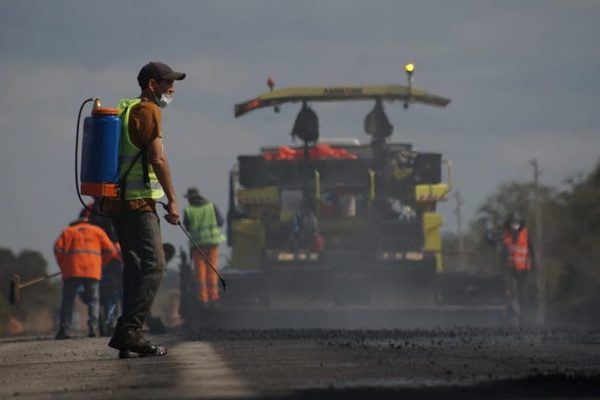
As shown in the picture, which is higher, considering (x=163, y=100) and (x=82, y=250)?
→ (x=163, y=100)

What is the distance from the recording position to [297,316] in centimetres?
1980

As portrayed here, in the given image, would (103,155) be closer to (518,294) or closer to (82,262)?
(82,262)

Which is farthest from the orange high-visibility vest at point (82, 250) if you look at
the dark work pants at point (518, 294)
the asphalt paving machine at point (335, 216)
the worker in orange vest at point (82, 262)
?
the dark work pants at point (518, 294)

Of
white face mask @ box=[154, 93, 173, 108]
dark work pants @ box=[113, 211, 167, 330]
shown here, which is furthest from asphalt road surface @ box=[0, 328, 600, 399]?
white face mask @ box=[154, 93, 173, 108]

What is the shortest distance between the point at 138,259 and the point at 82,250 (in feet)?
22.2

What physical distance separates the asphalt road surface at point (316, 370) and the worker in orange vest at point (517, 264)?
25.7 feet

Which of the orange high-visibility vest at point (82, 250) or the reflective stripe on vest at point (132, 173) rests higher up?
the reflective stripe on vest at point (132, 173)

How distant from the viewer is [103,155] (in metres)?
9.87

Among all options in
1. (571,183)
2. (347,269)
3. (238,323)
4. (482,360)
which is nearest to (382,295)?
(347,269)

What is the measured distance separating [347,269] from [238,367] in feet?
38.5

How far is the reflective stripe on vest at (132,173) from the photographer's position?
988 centimetres

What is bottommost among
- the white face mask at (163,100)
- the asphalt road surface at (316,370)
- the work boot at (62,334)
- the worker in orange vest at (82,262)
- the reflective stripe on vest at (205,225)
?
the work boot at (62,334)

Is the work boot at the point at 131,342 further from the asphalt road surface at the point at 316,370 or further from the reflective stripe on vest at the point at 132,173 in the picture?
the reflective stripe on vest at the point at 132,173

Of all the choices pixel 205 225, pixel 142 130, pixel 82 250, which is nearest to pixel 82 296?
pixel 82 250
